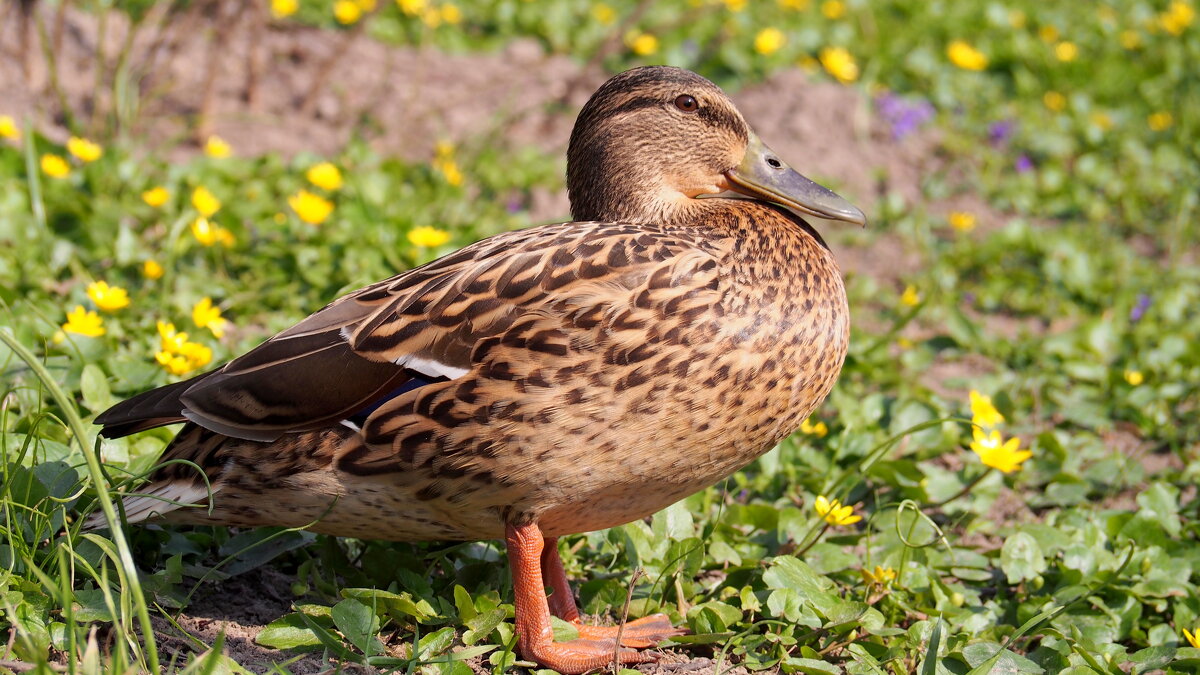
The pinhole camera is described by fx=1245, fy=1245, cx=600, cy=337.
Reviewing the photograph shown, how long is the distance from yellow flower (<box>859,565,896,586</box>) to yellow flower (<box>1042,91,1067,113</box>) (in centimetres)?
496

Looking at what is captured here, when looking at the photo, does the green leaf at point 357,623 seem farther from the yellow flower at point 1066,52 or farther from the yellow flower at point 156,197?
the yellow flower at point 1066,52

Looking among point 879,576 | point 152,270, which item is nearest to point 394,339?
point 879,576

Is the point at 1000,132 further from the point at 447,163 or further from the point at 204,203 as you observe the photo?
the point at 204,203

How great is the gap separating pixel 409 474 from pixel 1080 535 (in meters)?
Result: 2.10

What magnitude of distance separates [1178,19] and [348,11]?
5.46 meters

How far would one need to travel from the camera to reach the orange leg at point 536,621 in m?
3.01

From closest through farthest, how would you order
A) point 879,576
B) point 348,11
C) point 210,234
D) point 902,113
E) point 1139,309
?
point 879,576 < point 210,234 < point 1139,309 < point 348,11 < point 902,113

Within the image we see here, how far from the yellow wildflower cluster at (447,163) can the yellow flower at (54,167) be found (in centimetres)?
161

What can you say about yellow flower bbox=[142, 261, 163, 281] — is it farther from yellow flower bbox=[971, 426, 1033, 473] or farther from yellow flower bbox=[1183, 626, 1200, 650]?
yellow flower bbox=[1183, 626, 1200, 650]

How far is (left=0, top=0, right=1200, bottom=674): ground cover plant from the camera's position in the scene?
122 inches

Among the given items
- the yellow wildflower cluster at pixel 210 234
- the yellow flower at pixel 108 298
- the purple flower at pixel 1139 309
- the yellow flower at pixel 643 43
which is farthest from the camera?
the yellow flower at pixel 643 43

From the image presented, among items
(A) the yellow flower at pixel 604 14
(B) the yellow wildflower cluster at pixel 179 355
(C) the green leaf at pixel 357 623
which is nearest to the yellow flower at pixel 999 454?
(C) the green leaf at pixel 357 623

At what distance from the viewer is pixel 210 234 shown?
14.9 ft

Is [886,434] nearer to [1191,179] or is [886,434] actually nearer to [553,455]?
[553,455]
